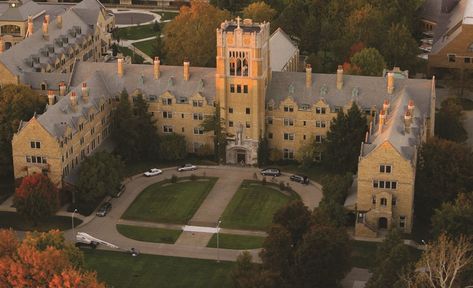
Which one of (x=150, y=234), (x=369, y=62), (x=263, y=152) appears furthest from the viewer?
(x=369, y=62)

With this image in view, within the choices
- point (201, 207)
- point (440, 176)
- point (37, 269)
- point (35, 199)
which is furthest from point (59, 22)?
point (37, 269)

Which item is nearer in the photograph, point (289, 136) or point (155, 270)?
point (155, 270)

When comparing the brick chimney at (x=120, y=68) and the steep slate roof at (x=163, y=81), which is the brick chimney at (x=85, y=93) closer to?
the steep slate roof at (x=163, y=81)

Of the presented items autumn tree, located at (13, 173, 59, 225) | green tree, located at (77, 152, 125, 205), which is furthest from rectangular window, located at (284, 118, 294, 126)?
autumn tree, located at (13, 173, 59, 225)

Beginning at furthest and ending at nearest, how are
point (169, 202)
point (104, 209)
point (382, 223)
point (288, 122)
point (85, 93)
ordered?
point (288, 122) < point (85, 93) < point (169, 202) < point (104, 209) < point (382, 223)

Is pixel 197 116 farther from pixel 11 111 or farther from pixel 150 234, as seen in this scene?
pixel 150 234
